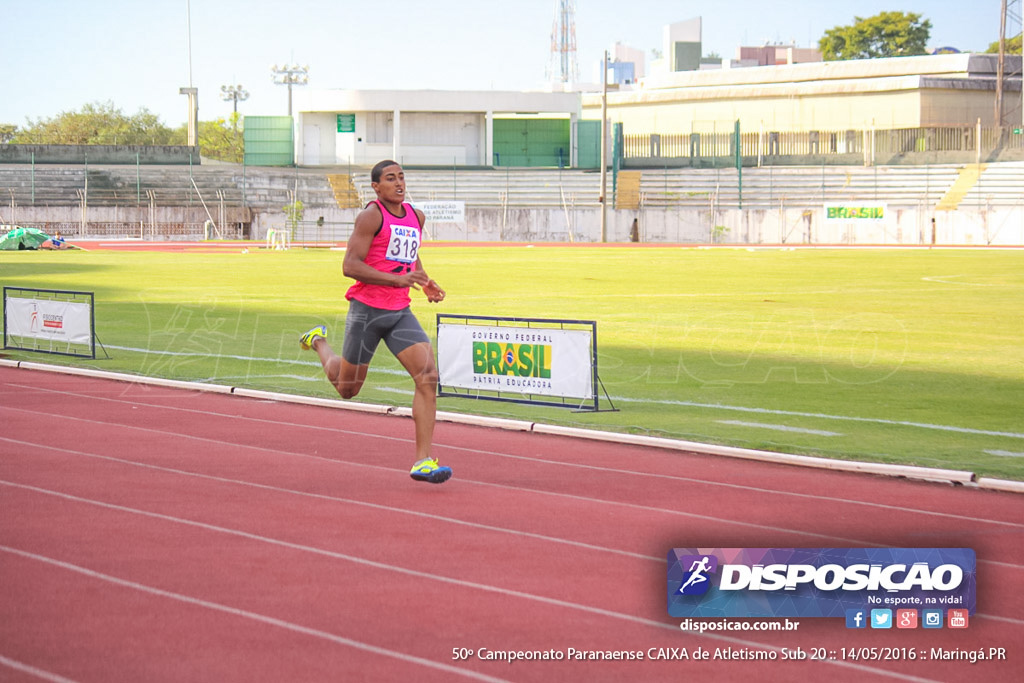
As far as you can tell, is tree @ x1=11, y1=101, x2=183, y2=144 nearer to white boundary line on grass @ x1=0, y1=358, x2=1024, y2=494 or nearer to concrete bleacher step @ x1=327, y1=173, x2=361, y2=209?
concrete bleacher step @ x1=327, y1=173, x2=361, y2=209

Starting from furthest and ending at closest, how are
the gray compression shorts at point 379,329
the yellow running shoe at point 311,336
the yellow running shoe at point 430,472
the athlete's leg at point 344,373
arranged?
the yellow running shoe at point 311,336 < the athlete's leg at point 344,373 < the gray compression shorts at point 379,329 < the yellow running shoe at point 430,472

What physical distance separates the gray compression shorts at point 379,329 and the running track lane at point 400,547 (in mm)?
927

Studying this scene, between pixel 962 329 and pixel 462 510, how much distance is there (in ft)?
45.2

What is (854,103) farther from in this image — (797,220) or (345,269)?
(345,269)

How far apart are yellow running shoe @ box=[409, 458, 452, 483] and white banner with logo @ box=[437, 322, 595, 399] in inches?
145

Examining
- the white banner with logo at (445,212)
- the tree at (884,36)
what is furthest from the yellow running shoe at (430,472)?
the tree at (884,36)

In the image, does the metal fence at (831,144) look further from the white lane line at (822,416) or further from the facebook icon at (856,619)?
the facebook icon at (856,619)

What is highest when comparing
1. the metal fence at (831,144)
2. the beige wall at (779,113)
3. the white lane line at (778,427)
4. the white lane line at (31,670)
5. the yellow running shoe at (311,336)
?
the beige wall at (779,113)

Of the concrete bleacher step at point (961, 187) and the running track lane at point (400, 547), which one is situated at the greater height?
the concrete bleacher step at point (961, 187)

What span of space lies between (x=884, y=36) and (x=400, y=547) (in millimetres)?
114903

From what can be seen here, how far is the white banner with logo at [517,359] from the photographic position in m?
11.7

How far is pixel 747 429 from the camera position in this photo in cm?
1073

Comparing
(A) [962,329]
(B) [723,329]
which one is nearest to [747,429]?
(B) [723,329]

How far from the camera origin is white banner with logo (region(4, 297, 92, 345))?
16016 millimetres
